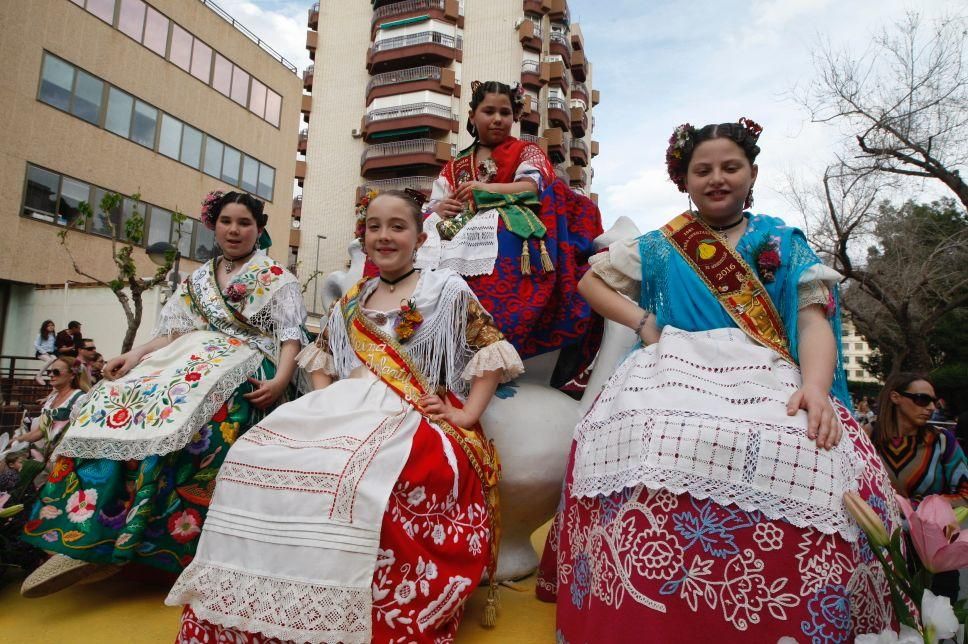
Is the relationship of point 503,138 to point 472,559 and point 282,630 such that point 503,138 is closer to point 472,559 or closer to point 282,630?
point 472,559

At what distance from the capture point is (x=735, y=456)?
1.84 metres

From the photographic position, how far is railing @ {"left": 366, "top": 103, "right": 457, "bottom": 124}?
94.2 ft

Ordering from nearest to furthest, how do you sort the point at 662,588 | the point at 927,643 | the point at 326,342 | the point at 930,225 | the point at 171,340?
the point at 927,643
the point at 662,588
the point at 326,342
the point at 171,340
the point at 930,225

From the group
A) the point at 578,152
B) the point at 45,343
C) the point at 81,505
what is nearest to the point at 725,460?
the point at 81,505

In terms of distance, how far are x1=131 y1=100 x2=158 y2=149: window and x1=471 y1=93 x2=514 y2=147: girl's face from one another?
62.3 ft

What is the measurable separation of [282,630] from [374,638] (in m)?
0.28

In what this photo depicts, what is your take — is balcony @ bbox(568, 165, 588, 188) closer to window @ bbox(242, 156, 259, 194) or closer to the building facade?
the building facade

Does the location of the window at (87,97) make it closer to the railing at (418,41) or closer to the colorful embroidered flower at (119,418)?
the railing at (418,41)

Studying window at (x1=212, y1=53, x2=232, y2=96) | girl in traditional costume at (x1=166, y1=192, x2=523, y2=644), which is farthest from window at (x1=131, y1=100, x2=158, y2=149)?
girl in traditional costume at (x1=166, y1=192, x2=523, y2=644)

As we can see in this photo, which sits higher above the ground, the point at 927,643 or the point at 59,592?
the point at 927,643

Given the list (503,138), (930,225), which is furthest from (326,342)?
(930,225)

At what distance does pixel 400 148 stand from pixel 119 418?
27577 mm

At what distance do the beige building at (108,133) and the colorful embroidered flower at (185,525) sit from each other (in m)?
13.7

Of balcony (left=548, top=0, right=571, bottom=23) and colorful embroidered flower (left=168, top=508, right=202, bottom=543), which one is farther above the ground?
balcony (left=548, top=0, right=571, bottom=23)
